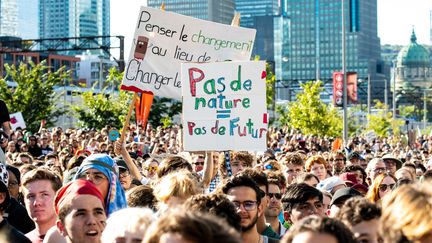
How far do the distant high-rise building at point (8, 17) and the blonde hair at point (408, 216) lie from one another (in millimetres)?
189484

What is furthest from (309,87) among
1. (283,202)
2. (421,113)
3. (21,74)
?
(421,113)

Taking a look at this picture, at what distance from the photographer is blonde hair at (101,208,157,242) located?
4.74 meters

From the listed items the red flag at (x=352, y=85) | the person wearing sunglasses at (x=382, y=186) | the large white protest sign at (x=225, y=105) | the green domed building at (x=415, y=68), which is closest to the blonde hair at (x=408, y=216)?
the person wearing sunglasses at (x=382, y=186)

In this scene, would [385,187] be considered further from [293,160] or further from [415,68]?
[415,68]

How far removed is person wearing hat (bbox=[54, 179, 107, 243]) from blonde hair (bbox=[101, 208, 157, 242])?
0.86m

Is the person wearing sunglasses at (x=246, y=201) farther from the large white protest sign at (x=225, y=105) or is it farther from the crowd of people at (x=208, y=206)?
the large white protest sign at (x=225, y=105)

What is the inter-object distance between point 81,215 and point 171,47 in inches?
269

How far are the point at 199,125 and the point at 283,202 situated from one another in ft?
10.8

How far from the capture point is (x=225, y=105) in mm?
10859

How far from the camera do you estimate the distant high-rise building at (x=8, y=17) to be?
191 metres

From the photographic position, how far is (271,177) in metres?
8.94

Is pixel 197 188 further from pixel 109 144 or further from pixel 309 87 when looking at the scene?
pixel 309 87

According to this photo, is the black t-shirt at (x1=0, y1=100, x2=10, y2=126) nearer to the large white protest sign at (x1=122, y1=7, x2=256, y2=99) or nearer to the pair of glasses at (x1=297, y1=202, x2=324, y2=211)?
the large white protest sign at (x1=122, y1=7, x2=256, y2=99)

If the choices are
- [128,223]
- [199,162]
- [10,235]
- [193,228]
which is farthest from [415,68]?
[193,228]
